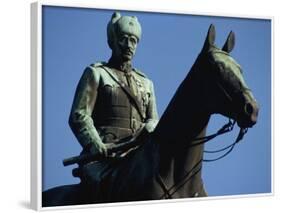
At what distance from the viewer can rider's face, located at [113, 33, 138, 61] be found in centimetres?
748

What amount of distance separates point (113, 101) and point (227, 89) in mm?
849

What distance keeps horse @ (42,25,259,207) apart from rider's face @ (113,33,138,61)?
0.47 meters

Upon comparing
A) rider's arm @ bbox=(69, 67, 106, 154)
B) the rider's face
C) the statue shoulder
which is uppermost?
the rider's face

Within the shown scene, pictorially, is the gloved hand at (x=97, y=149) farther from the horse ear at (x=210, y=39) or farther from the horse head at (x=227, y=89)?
the horse ear at (x=210, y=39)

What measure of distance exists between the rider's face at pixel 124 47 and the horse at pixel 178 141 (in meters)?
0.47

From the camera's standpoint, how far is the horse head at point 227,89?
23.7 ft

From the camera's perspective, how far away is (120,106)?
7.39m

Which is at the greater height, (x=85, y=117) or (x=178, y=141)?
(x=85, y=117)

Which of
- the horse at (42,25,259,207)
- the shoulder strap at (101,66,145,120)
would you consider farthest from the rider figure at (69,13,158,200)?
the horse at (42,25,259,207)

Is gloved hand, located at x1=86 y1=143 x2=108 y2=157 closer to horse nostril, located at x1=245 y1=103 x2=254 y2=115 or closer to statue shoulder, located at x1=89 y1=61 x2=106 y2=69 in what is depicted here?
statue shoulder, located at x1=89 y1=61 x2=106 y2=69

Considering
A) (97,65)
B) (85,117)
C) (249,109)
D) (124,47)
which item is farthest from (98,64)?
(249,109)

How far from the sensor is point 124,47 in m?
7.49

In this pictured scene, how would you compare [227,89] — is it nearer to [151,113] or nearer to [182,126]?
[182,126]

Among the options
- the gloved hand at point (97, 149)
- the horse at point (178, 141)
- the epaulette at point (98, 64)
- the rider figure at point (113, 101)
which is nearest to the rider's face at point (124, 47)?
the rider figure at point (113, 101)
